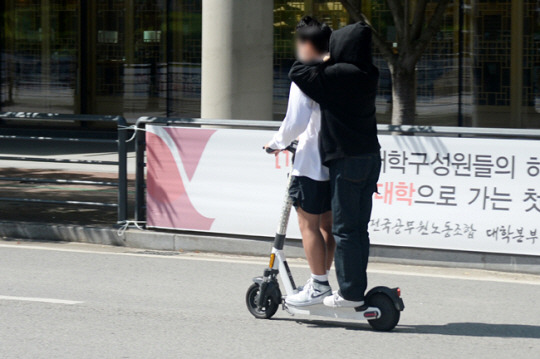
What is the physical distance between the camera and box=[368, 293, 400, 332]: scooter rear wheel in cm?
643

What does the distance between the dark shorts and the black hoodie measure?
0.18 metres

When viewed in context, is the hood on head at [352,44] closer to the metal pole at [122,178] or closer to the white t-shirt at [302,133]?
the white t-shirt at [302,133]

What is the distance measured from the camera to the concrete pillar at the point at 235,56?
472 inches

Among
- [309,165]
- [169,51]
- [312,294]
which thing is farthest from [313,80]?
[169,51]

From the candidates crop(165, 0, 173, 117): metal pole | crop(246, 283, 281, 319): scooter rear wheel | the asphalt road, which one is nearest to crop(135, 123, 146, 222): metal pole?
the asphalt road

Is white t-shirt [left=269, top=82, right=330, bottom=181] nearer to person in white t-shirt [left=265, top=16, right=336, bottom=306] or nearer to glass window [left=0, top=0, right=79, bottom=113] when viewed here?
person in white t-shirt [left=265, top=16, right=336, bottom=306]

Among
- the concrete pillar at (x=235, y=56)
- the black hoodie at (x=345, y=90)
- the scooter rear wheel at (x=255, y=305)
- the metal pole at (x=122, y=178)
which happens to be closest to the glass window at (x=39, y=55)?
the concrete pillar at (x=235, y=56)

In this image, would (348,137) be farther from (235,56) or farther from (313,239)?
(235,56)

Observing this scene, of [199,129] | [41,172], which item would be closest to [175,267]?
[199,129]

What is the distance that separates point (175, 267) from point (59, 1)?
15233 millimetres

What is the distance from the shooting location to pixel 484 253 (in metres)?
8.78

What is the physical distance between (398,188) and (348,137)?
2800 mm

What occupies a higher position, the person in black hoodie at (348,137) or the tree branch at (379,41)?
the tree branch at (379,41)

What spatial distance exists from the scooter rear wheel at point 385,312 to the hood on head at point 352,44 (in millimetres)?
1593
